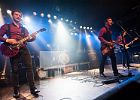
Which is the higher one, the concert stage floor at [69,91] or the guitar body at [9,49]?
the guitar body at [9,49]

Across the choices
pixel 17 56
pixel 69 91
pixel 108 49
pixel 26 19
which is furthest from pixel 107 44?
pixel 26 19

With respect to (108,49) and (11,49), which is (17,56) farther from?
(108,49)

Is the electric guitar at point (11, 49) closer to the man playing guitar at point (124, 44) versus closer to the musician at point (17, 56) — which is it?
the musician at point (17, 56)

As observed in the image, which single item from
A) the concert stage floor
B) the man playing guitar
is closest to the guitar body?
the concert stage floor

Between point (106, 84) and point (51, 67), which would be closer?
point (106, 84)

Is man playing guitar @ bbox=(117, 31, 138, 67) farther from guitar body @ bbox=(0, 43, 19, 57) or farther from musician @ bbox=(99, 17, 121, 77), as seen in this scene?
guitar body @ bbox=(0, 43, 19, 57)

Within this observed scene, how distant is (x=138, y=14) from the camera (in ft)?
34.5

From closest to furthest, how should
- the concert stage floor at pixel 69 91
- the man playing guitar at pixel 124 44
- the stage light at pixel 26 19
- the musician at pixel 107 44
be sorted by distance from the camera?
the concert stage floor at pixel 69 91
the man playing guitar at pixel 124 44
the musician at pixel 107 44
the stage light at pixel 26 19

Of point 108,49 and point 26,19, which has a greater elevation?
point 26,19

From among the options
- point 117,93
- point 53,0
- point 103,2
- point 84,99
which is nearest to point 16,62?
point 84,99

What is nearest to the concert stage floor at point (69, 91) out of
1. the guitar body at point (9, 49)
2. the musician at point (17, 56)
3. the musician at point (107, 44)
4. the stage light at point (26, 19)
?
the musician at point (17, 56)

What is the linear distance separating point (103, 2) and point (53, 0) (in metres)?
2.99

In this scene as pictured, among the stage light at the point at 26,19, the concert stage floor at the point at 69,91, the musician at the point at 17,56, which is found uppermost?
the stage light at the point at 26,19

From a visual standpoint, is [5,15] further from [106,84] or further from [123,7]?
[123,7]
